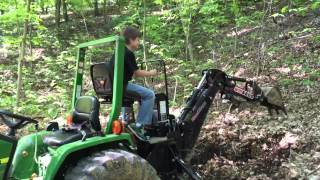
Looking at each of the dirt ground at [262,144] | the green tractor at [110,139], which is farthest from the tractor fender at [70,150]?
the dirt ground at [262,144]

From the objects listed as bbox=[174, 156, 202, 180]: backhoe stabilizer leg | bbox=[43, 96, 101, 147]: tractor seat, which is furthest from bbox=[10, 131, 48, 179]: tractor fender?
bbox=[174, 156, 202, 180]: backhoe stabilizer leg

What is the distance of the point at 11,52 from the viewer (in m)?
19.2

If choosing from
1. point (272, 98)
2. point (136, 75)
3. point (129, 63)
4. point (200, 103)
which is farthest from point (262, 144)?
point (129, 63)

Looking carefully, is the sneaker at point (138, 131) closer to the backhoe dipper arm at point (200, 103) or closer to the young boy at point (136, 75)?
the young boy at point (136, 75)

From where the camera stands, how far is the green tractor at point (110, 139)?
394cm

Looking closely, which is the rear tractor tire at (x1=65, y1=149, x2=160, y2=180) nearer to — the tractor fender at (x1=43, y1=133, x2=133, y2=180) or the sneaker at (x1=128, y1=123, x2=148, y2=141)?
the tractor fender at (x1=43, y1=133, x2=133, y2=180)

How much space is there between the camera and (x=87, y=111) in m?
4.64

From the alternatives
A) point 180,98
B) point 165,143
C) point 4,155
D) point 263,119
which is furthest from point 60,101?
point 4,155

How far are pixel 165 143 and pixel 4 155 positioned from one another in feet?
6.85

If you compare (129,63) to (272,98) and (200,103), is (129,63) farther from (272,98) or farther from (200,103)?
(272,98)

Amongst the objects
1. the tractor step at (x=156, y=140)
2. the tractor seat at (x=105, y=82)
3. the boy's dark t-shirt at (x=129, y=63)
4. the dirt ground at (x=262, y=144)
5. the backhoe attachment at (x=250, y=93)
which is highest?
the boy's dark t-shirt at (x=129, y=63)

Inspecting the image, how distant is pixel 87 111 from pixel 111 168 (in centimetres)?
93

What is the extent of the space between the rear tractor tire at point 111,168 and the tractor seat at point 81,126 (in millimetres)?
302

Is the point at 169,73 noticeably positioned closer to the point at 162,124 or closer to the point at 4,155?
the point at 162,124
